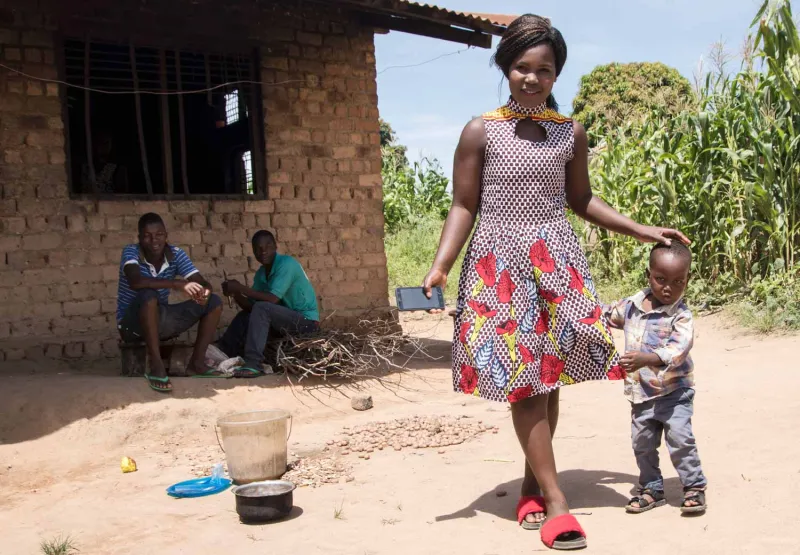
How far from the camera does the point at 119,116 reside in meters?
9.72

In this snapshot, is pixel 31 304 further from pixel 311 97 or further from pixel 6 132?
pixel 311 97

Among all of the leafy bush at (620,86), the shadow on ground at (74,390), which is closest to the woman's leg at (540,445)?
the shadow on ground at (74,390)

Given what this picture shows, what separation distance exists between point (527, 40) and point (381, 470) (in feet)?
7.77

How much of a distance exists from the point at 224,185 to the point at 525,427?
7.18 m

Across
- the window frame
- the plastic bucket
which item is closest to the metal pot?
the plastic bucket

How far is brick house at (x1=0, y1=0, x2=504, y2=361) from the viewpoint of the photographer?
6016 millimetres

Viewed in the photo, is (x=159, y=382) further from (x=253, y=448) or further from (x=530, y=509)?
(x=530, y=509)

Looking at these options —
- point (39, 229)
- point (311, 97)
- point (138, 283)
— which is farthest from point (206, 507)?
point (311, 97)

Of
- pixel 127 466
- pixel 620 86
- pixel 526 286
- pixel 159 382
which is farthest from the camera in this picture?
pixel 620 86

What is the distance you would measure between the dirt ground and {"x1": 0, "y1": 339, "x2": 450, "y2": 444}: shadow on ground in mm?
13

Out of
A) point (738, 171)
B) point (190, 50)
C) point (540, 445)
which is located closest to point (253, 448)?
point (540, 445)

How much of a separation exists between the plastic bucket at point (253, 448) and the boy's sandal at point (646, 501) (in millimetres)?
1794

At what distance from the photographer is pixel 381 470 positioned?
13.7 ft

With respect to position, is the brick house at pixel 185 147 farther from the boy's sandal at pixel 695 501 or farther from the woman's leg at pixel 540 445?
the boy's sandal at pixel 695 501
